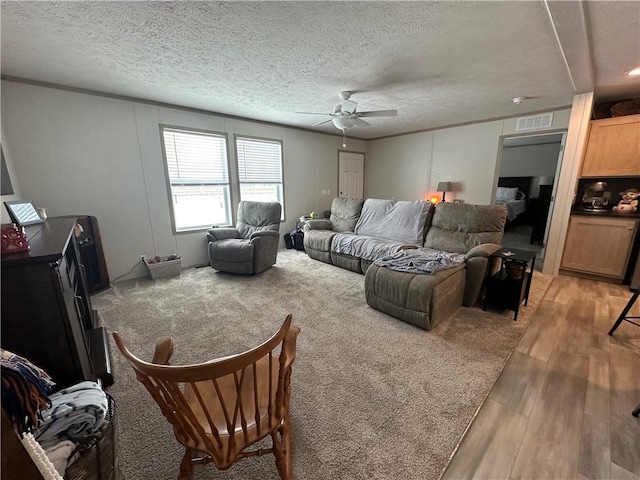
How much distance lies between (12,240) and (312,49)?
2270mm

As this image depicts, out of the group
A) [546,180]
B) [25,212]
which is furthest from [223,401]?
[546,180]

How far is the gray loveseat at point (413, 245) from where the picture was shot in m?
2.29

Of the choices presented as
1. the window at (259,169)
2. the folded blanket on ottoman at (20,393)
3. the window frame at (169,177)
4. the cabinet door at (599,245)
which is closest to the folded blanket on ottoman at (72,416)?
the folded blanket on ottoman at (20,393)

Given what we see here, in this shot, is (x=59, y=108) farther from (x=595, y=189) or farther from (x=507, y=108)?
(x=595, y=189)

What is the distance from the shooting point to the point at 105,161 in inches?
126

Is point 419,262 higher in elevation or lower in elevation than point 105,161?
lower

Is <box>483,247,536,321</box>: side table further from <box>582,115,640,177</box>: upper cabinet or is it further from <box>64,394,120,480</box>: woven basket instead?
<box>64,394,120,480</box>: woven basket

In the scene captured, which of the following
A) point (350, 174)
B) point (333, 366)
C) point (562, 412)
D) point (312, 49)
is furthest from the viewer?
Result: point (350, 174)

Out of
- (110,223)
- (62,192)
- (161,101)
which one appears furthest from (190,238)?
(161,101)

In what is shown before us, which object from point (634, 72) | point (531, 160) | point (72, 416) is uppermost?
point (634, 72)

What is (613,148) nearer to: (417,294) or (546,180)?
(417,294)

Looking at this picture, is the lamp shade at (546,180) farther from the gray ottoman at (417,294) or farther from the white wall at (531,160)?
the gray ottoman at (417,294)

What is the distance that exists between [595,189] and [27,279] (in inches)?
230

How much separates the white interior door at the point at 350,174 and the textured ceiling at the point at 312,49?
2.55 meters
